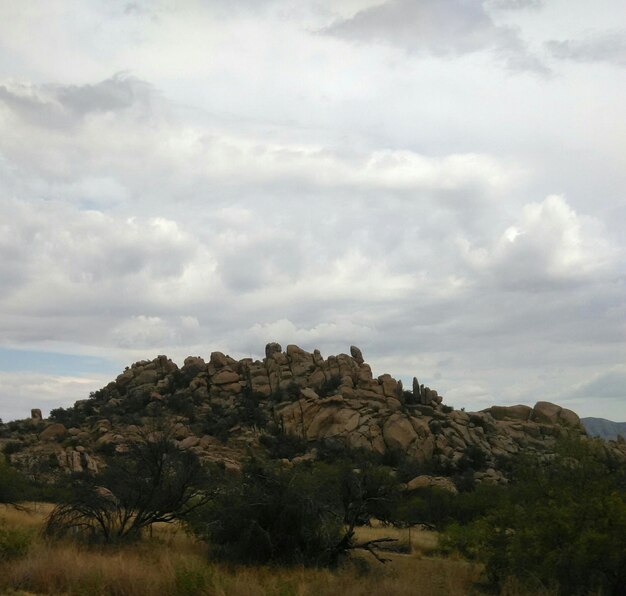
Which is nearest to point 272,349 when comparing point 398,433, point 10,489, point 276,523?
point 398,433

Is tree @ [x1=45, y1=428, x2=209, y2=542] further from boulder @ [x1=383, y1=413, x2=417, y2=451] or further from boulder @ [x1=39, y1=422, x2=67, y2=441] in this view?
boulder @ [x1=39, y1=422, x2=67, y2=441]

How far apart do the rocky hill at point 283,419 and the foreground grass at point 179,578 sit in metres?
35.8

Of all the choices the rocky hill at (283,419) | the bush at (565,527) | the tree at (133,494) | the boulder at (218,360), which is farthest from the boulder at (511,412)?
the bush at (565,527)

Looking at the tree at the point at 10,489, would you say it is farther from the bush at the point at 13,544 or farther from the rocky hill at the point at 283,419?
the bush at the point at 13,544

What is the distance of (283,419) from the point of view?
2655 inches

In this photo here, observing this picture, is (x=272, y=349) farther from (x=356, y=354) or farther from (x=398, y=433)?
(x=398, y=433)

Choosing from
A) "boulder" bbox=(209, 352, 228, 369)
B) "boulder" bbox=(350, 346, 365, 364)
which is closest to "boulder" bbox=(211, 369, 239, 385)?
"boulder" bbox=(209, 352, 228, 369)

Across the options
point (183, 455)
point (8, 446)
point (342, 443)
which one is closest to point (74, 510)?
point (183, 455)

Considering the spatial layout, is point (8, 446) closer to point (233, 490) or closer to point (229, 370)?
point (229, 370)

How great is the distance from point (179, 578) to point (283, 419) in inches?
2111

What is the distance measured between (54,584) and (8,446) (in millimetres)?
53241

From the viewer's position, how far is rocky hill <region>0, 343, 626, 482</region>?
59.9 metres

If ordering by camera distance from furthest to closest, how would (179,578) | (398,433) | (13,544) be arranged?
(398,433), (13,544), (179,578)

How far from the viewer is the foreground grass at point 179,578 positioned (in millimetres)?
14047
